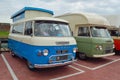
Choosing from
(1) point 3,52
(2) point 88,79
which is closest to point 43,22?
(2) point 88,79

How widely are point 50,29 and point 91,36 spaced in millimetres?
3295

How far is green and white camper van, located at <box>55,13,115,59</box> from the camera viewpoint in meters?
9.17

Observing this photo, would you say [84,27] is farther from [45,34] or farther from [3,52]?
[3,52]

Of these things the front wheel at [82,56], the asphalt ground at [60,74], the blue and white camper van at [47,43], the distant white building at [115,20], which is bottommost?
the asphalt ground at [60,74]

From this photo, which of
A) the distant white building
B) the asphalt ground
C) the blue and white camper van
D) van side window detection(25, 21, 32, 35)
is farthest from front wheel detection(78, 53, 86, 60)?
the distant white building

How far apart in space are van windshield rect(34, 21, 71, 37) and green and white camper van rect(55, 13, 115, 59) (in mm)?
2304

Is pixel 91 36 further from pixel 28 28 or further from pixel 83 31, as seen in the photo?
pixel 28 28

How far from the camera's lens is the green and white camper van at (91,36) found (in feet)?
30.1

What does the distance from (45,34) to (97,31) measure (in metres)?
4.09

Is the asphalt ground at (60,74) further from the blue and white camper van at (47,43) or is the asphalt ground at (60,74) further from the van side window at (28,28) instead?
the van side window at (28,28)

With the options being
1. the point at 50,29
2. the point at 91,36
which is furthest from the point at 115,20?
the point at 50,29

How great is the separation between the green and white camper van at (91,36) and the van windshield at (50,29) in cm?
230

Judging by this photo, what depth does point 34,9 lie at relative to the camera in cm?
896

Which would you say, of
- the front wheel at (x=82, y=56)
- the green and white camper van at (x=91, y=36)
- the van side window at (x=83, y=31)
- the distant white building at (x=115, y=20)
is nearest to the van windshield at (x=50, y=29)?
the green and white camper van at (x=91, y=36)
